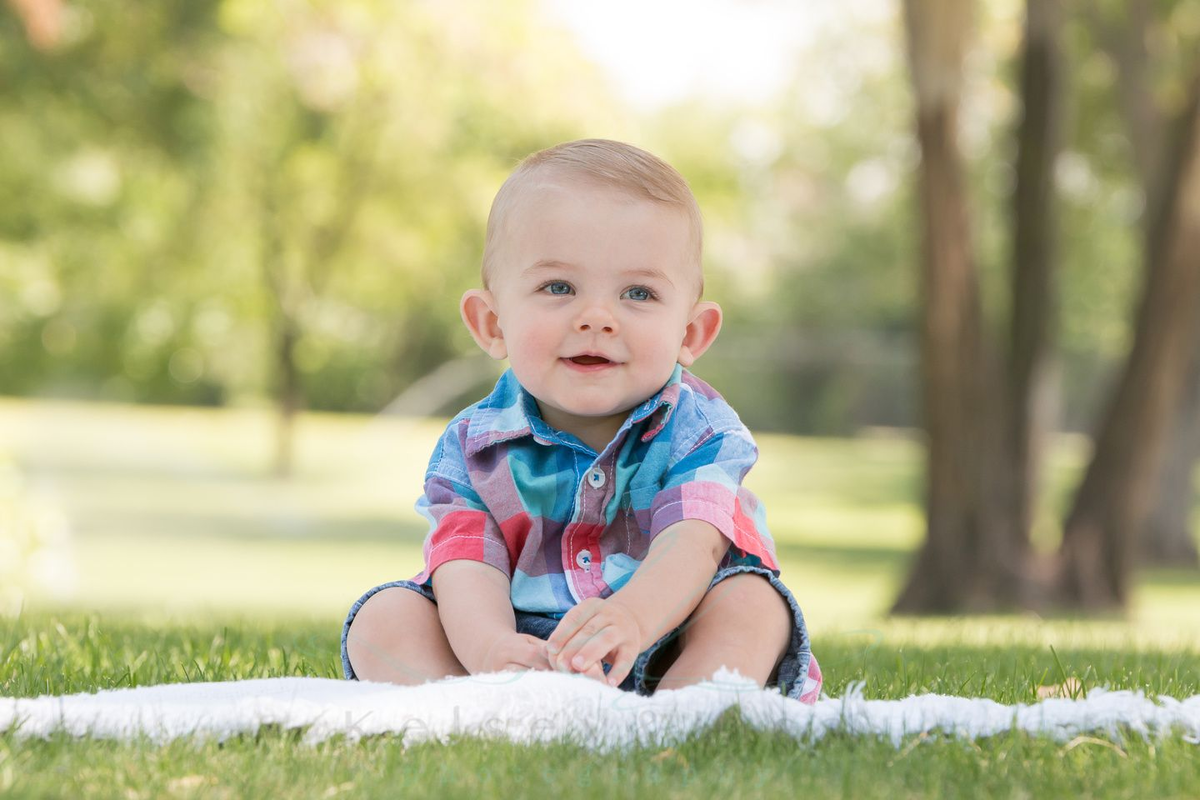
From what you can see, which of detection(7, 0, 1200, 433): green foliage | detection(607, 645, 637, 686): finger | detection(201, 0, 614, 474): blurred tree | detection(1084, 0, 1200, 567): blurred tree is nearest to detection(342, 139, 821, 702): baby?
Result: detection(607, 645, 637, 686): finger

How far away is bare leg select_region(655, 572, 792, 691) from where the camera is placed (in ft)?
8.33

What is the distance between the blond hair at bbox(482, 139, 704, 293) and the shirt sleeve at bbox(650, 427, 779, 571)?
355 millimetres

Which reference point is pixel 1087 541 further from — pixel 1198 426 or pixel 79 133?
pixel 79 133

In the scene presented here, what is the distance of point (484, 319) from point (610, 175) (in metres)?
0.44

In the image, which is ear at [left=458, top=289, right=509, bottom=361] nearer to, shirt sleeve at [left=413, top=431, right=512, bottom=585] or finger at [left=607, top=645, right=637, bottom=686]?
shirt sleeve at [left=413, top=431, right=512, bottom=585]

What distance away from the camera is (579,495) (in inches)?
110

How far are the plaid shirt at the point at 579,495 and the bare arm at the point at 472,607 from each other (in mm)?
33

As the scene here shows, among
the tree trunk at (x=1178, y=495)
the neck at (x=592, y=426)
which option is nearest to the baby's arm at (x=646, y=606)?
the neck at (x=592, y=426)

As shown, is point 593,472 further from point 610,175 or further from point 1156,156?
point 1156,156

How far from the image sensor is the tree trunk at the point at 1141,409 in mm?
9352

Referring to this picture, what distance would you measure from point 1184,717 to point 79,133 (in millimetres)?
15177

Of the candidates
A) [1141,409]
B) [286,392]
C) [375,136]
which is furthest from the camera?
[286,392]

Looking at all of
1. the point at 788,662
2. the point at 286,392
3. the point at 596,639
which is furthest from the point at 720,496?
the point at 286,392

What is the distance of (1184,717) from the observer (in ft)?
7.58
